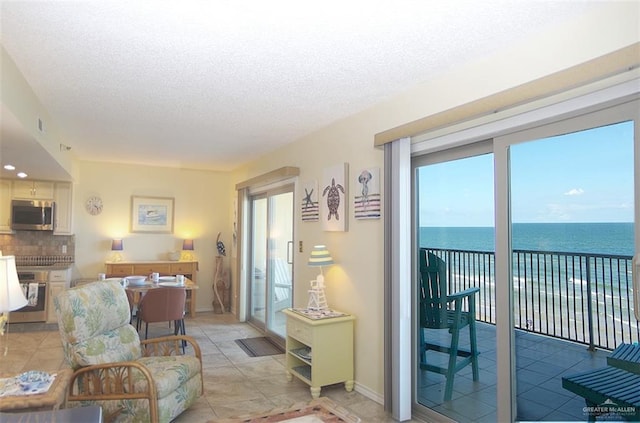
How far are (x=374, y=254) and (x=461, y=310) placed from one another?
2.95 feet

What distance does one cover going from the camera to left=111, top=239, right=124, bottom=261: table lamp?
6879 mm

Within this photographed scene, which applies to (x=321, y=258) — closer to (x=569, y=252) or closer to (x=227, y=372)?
(x=227, y=372)

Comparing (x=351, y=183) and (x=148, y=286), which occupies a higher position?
(x=351, y=183)

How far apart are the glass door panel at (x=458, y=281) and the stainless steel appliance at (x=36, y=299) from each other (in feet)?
17.7

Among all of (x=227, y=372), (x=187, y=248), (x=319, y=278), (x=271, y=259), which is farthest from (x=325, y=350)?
(x=187, y=248)

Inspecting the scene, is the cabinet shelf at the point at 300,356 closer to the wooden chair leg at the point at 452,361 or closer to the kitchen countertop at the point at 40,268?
the wooden chair leg at the point at 452,361

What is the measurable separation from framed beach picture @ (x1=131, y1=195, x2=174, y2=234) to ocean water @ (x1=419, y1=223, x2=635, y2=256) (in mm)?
5629

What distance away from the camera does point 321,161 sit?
4676 mm

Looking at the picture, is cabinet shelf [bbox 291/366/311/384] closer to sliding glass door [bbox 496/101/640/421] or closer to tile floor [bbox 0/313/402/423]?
tile floor [bbox 0/313/402/423]

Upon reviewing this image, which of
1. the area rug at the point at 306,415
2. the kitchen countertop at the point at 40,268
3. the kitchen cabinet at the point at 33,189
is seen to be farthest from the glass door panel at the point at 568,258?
the kitchen cabinet at the point at 33,189

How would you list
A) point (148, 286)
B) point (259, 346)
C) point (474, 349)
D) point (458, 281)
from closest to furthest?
1. point (474, 349)
2. point (458, 281)
3. point (148, 286)
4. point (259, 346)

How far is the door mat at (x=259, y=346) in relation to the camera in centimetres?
516

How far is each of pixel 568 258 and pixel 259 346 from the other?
4.04 metres

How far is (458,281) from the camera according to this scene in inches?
125
